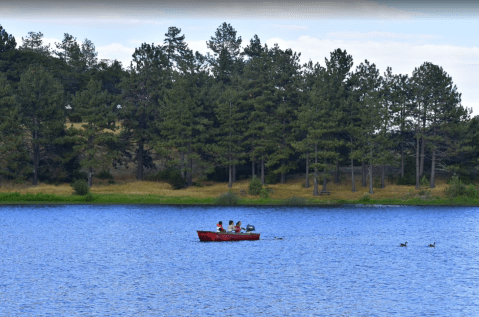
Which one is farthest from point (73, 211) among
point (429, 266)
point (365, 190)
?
point (429, 266)

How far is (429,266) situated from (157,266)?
21.1 m

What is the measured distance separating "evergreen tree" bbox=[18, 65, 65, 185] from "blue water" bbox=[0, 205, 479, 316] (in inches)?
1143

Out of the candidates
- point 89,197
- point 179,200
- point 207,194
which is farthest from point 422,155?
point 89,197

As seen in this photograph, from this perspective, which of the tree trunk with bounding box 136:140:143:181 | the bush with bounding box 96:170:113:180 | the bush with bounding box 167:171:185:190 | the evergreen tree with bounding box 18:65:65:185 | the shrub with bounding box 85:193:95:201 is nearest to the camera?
the shrub with bounding box 85:193:95:201

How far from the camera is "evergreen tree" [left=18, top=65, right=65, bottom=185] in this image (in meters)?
107

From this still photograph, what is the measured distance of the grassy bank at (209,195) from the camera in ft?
306

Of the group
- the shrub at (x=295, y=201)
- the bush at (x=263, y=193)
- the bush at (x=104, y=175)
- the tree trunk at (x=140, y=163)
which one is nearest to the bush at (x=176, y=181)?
the tree trunk at (x=140, y=163)

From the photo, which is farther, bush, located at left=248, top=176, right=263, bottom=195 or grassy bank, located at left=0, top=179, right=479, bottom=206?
bush, located at left=248, top=176, right=263, bottom=195

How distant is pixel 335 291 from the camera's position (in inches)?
1496

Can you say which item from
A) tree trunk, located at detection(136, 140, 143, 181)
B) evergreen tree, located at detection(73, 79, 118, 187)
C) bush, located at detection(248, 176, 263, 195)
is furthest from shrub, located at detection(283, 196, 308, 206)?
tree trunk, located at detection(136, 140, 143, 181)

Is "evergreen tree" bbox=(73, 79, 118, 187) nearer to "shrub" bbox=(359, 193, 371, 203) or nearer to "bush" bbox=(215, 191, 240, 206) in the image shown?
"bush" bbox=(215, 191, 240, 206)

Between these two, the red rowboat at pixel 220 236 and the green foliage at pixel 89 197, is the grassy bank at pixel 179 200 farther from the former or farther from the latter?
the red rowboat at pixel 220 236

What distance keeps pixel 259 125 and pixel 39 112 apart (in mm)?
38681

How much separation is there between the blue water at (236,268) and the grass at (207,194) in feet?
40.2
